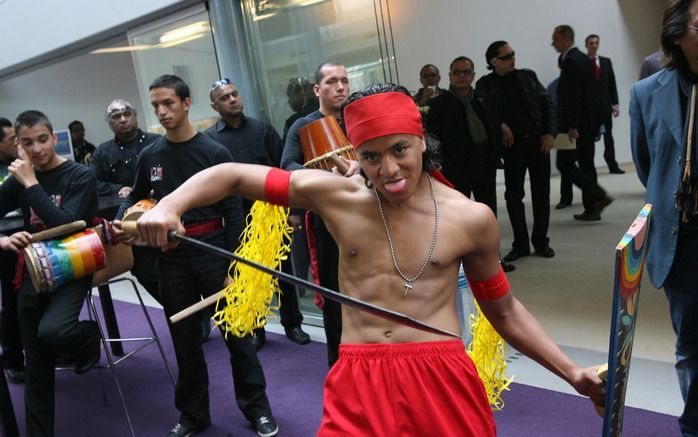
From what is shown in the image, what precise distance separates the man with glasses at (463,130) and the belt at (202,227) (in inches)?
83.3

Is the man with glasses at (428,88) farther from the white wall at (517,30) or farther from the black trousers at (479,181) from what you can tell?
the white wall at (517,30)

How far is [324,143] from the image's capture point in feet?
9.06

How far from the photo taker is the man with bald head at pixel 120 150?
494 cm

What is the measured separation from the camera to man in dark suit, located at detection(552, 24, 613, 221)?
615cm

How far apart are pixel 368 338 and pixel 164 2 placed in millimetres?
4196

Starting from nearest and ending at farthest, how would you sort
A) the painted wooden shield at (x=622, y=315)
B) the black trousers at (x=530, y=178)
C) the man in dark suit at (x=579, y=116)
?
the painted wooden shield at (x=622, y=315) → the black trousers at (x=530, y=178) → the man in dark suit at (x=579, y=116)

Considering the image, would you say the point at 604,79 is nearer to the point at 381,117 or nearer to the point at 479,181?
the point at 479,181

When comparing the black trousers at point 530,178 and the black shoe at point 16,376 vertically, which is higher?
the black trousers at point 530,178

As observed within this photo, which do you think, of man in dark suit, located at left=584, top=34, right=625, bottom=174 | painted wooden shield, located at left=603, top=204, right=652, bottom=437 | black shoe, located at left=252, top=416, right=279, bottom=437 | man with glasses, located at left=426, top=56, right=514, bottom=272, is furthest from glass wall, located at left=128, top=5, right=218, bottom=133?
man in dark suit, located at left=584, top=34, right=625, bottom=174

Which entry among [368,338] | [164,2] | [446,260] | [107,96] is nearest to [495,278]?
[446,260]

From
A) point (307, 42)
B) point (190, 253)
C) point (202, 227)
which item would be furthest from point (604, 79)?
point (190, 253)

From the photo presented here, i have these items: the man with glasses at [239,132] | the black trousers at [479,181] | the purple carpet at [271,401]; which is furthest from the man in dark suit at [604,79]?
the purple carpet at [271,401]

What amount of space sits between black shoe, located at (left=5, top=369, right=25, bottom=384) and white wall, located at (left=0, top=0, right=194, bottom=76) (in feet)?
9.37

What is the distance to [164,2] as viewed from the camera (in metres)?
A: 5.09
